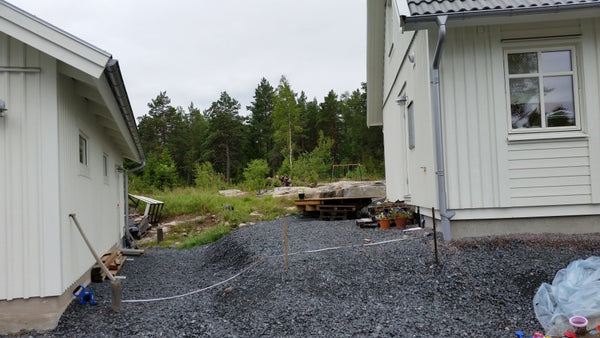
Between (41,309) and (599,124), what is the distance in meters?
7.33

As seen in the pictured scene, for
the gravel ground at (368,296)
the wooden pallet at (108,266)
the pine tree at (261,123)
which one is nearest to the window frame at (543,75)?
the gravel ground at (368,296)

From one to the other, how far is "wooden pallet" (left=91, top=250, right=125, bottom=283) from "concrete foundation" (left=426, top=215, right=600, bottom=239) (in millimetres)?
5353

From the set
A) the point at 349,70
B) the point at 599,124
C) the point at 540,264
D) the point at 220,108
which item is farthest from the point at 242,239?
the point at 349,70

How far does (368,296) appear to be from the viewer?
13.7 feet

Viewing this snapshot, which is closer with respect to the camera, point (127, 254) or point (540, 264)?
point (540, 264)

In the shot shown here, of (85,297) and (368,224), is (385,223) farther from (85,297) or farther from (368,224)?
(85,297)

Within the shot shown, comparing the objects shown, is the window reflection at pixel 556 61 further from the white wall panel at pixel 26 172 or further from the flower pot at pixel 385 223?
the white wall panel at pixel 26 172

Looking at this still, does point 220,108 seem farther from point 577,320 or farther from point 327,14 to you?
point 577,320

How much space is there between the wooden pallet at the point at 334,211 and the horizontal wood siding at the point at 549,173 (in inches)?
261

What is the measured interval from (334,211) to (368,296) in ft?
25.6

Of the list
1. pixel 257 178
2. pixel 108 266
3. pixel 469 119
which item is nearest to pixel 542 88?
pixel 469 119

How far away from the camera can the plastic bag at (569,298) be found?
3.16 m

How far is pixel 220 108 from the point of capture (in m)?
43.1

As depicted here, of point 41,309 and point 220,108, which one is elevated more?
point 220,108
